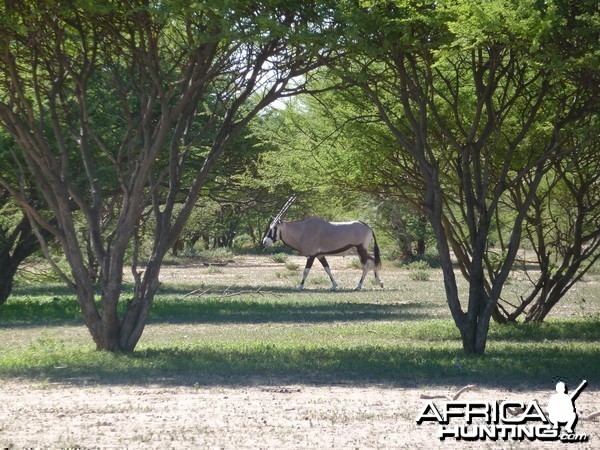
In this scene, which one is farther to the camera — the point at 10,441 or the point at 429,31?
the point at 429,31

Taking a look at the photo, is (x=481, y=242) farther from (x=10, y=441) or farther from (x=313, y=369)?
(x=10, y=441)

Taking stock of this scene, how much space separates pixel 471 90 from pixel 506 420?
9391 millimetres

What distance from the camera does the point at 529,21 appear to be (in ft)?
38.4

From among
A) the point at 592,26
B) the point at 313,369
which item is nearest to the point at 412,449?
the point at 313,369

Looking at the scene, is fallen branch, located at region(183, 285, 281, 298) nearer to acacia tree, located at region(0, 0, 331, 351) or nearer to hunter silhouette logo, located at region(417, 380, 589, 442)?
acacia tree, located at region(0, 0, 331, 351)

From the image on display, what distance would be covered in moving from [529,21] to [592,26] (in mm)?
917

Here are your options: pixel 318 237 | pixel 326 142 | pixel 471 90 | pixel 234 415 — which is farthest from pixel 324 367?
pixel 318 237

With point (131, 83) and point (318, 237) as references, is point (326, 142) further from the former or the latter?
point (318, 237)

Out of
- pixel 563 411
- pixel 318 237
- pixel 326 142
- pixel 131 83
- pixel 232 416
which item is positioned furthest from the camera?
pixel 318 237

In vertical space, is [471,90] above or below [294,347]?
above

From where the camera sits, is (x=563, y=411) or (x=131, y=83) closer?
(x=563, y=411)

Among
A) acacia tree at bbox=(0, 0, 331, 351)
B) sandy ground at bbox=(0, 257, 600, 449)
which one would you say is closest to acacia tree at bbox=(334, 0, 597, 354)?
acacia tree at bbox=(0, 0, 331, 351)

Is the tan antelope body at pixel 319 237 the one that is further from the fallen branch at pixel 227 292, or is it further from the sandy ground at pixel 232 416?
the sandy ground at pixel 232 416

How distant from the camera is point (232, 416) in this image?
9.55 m
